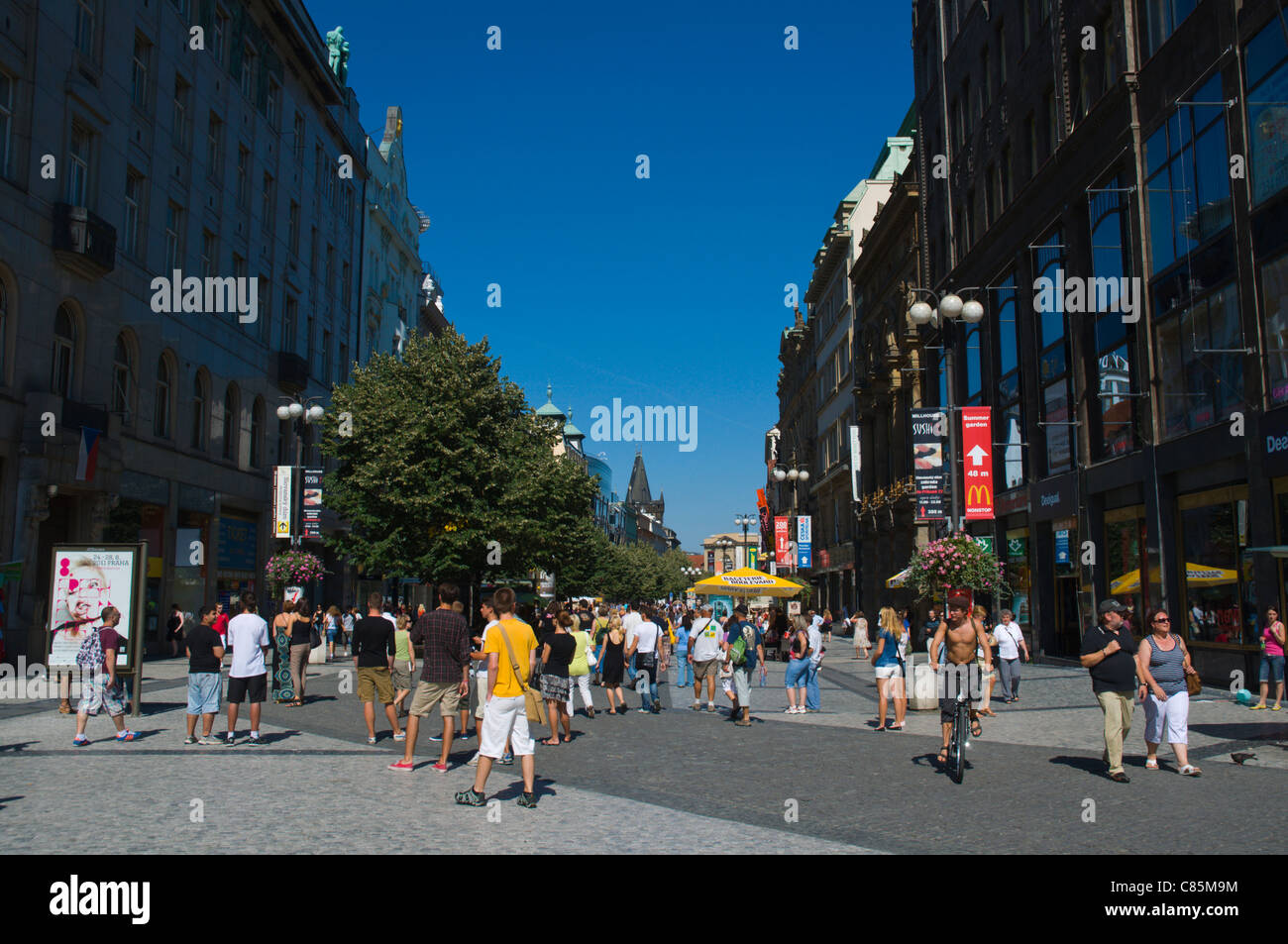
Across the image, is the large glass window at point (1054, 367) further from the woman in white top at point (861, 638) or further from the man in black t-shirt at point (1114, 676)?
the man in black t-shirt at point (1114, 676)

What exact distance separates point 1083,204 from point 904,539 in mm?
22297

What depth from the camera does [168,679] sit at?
22.9m

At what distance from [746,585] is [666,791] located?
1939 cm

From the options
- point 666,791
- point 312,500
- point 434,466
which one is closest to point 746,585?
point 434,466

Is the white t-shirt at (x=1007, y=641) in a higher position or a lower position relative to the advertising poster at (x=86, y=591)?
lower

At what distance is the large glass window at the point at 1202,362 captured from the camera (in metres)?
19.6

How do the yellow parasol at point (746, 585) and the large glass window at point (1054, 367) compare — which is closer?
the large glass window at point (1054, 367)

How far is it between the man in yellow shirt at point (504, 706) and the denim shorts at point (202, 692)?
16.6 feet

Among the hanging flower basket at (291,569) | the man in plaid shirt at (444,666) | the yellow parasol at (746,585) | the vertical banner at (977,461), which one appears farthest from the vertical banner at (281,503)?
the man in plaid shirt at (444,666)

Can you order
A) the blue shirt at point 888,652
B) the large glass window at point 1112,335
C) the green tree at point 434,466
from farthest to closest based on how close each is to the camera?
the green tree at point 434,466 → the large glass window at point 1112,335 → the blue shirt at point 888,652

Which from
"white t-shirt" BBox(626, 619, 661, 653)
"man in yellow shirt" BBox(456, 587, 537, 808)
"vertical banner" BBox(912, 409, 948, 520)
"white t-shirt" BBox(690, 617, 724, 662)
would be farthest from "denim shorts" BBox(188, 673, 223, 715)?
"vertical banner" BBox(912, 409, 948, 520)

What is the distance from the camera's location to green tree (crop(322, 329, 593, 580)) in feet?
110

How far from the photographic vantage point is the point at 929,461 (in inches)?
1091
